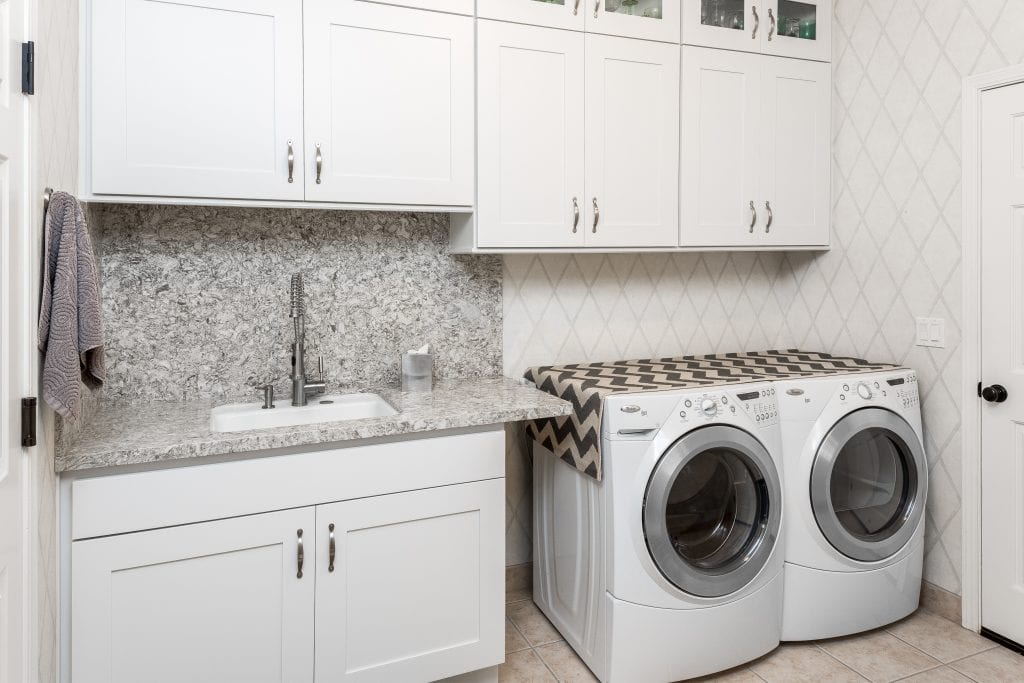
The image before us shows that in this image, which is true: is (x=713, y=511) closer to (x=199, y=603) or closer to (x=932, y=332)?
(x=932, y=332)

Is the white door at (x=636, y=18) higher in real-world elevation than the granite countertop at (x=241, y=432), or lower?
higher

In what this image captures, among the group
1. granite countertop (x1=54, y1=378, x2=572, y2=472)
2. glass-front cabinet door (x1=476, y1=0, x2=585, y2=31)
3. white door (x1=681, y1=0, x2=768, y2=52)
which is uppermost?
white door (x1=681, y1=0, x2=768, y2=52)

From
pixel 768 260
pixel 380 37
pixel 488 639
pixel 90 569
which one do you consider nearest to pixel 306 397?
pixel 90 569

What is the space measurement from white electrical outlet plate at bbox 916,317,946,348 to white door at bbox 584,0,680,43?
1.41 metres

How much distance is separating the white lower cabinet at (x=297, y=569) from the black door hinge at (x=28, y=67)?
879mm

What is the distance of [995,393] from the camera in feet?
7.68

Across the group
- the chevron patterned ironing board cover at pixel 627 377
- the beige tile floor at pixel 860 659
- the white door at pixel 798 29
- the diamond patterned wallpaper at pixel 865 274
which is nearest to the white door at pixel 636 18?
the white door at pixel 798 29

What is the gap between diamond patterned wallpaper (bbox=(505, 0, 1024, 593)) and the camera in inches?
97.6

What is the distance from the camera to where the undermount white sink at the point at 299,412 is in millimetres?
2145

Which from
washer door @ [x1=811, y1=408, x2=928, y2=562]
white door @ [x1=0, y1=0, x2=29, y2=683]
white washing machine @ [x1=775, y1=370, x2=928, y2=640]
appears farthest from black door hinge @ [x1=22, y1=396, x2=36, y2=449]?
washer door @ [x1=811, y1=408, x2=928, y2=562]

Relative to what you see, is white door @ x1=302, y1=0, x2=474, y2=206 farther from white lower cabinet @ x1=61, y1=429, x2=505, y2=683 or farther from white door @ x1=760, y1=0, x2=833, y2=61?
white door @ x1=760, y1=0, x2=833, y2=61

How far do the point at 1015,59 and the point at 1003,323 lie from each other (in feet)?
2.85

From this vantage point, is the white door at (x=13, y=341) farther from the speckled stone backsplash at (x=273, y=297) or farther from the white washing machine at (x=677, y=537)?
the white washing machine at (x=677, y=537)

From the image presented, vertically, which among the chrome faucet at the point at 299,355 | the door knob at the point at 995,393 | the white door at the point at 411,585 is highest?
the chrome faucet at the point at 299,355
